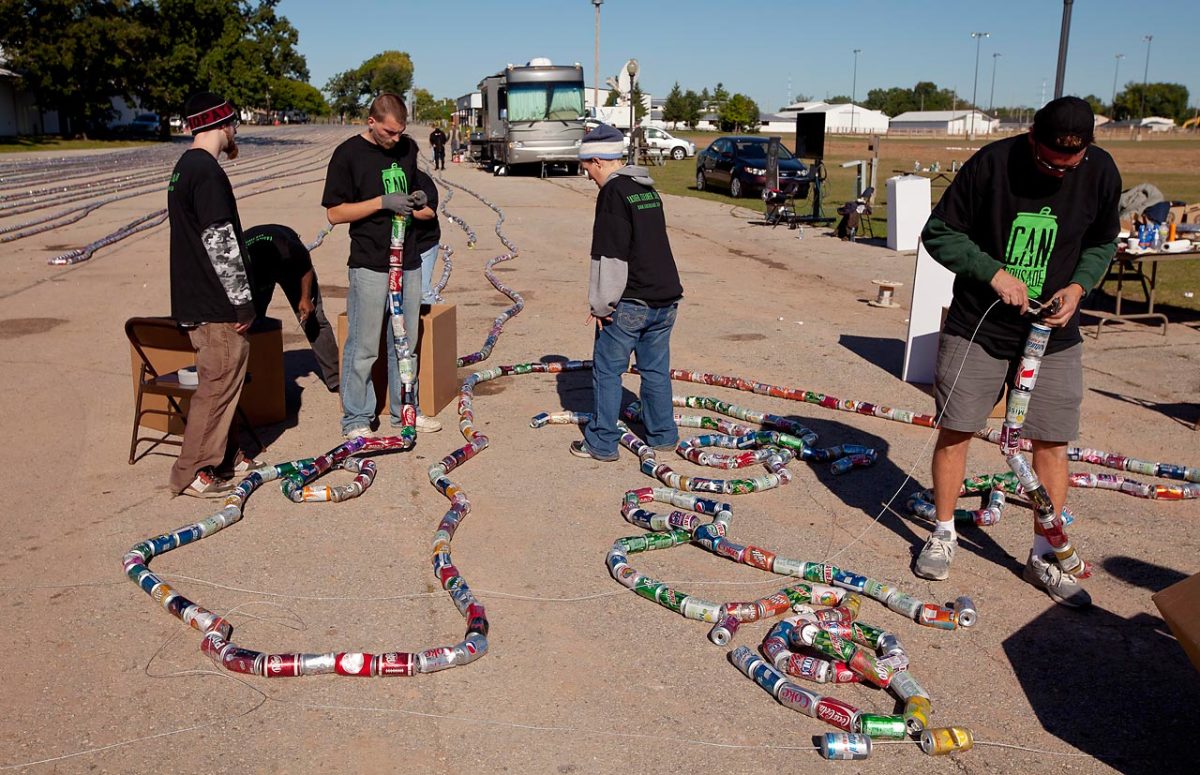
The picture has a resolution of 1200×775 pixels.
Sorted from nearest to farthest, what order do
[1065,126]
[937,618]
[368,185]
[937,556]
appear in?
[1065,126], [937,618], [937,556], [368,185]

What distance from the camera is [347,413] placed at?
272 inches

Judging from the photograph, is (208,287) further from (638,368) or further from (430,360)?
(638,368)

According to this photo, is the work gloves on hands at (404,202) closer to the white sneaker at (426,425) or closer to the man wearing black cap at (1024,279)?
the white sneaker at (426,425)

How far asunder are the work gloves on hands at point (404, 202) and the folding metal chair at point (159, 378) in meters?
1.48

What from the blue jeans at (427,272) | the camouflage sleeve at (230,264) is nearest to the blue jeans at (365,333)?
the blue jeans at (427,272)

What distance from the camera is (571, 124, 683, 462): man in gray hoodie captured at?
20.4 ft

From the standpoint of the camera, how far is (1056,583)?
4.82 m

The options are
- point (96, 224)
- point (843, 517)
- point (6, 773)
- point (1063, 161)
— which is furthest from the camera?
point (96, 224)

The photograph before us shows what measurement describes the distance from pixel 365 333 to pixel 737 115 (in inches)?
3256

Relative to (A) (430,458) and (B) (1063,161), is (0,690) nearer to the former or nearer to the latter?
(A) (430,458)

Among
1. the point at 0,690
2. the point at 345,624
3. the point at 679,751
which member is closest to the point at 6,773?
the point at 0,690

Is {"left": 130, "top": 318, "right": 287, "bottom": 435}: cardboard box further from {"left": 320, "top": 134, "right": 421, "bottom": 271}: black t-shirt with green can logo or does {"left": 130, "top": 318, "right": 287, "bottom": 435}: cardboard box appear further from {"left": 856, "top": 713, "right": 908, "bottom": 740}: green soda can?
{"left": 856, "top": 713, "right": 908, "bottom": 740}: green soda can

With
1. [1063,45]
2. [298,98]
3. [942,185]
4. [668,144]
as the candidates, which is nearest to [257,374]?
[1063,45]

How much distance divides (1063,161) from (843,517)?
2317mm
